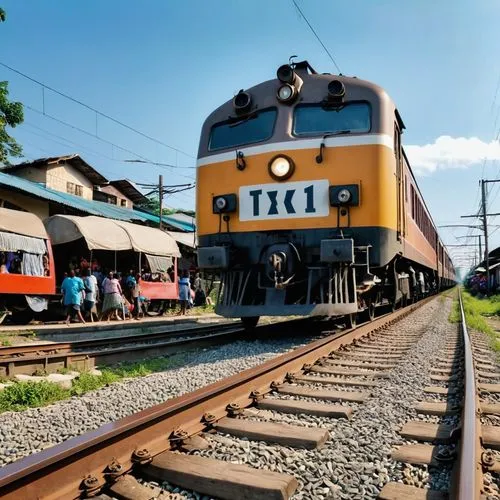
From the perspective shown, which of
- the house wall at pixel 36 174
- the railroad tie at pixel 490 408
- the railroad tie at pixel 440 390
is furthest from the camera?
the house wall at pixel 36 174

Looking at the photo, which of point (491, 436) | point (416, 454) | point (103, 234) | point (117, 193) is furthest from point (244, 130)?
point (117, 193)

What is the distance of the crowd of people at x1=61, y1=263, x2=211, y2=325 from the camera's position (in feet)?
38.7

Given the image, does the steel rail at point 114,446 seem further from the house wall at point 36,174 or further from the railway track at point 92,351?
the house wall at point 36,174

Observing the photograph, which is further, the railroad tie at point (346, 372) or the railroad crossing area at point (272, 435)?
the railroad tie at point (346, 372)

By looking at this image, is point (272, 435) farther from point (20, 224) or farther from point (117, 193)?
point (117, 193)

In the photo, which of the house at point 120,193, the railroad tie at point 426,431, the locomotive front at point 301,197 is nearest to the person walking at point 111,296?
the locomotive front at point 301,197

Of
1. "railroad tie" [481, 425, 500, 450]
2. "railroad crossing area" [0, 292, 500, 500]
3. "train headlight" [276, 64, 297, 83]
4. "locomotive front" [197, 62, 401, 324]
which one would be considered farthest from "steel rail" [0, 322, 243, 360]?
"railroad tie" [481, 425, 500, 450]

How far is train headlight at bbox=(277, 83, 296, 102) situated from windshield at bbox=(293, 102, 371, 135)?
20cm

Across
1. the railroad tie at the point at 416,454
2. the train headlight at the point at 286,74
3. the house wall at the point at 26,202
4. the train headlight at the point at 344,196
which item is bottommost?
the railroad tie at the point at 416,454

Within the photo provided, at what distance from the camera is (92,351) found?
710cm

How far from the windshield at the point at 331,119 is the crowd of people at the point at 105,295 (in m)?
5.74

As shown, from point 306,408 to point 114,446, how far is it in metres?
1.53

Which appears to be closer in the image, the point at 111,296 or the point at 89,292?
the point at 89,292

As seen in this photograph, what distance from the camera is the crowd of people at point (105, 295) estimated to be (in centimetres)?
1179
